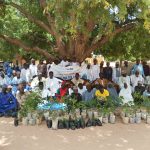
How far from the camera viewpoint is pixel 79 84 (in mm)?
13914

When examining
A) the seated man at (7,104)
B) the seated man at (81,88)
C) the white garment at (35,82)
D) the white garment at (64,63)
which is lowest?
the seated man at (7,104)

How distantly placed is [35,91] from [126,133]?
3889 millimetres

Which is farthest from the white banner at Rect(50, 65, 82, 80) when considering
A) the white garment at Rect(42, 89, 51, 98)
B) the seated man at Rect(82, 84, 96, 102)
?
the seated man at Rect(82, 84, 96, 102)

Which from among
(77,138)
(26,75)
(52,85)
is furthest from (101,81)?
(77,138)

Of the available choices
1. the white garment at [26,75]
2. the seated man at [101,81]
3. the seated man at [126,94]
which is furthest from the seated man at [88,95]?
the white garment at [26,75]

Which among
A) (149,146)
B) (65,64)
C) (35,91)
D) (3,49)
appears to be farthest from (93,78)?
(149,146)

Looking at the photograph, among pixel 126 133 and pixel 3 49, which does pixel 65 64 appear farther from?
pixel 126 133

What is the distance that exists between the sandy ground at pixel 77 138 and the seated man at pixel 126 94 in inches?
60.5

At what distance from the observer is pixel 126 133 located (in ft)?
35.8

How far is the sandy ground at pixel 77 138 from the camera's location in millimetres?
9633

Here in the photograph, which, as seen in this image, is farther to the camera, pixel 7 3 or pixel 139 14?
pixel 7 3

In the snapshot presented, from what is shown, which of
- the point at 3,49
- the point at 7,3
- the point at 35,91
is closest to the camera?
the point at 35,91

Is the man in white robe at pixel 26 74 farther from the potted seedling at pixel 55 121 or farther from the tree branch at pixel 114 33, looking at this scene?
the potted seedling at pixel 55 121

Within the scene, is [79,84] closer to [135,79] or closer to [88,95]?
[88,95]
